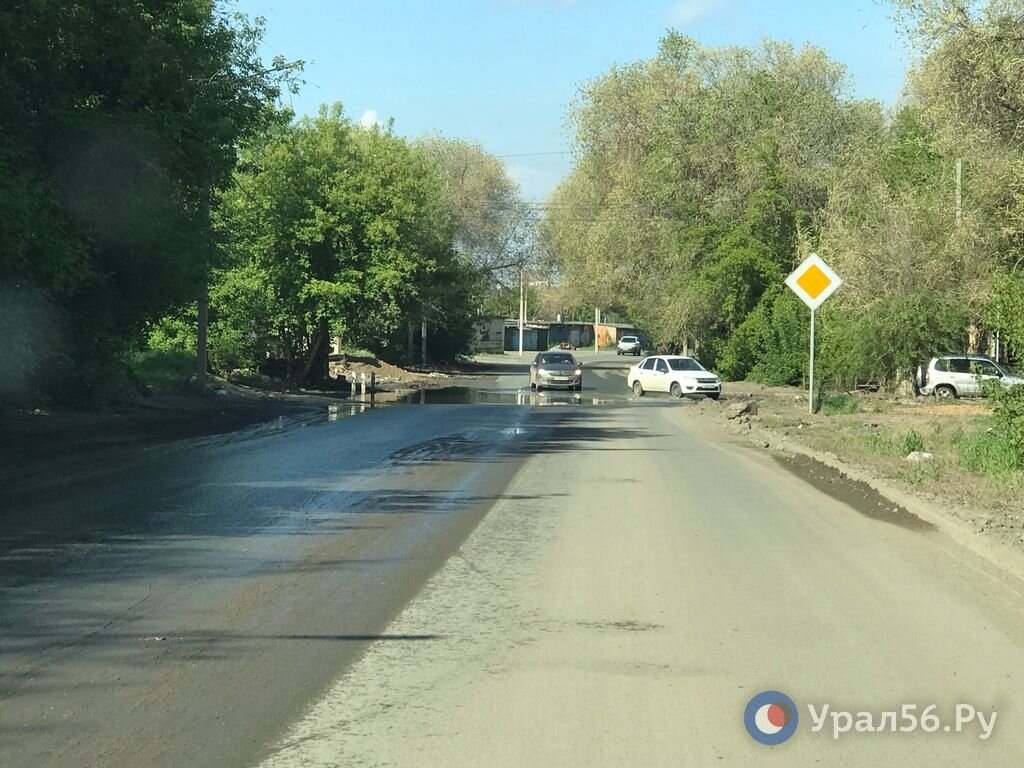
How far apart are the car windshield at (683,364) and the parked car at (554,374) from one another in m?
4.52

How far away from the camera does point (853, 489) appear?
14.7m

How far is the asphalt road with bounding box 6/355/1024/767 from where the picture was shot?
5.34 metres

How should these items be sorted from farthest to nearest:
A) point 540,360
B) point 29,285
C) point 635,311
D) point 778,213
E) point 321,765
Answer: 1. point 635,311
2. point 778,213
3. point 540,360
4. point 29,285
5. point 321,765

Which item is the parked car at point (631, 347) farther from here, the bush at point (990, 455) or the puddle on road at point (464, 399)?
the bush at point (990, 455)

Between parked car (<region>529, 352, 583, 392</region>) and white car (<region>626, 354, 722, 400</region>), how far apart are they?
2.49 m

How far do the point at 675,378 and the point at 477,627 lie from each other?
33.2 m

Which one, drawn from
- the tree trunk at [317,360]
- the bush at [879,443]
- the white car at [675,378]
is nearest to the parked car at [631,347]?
the tree trunk at [317,360]

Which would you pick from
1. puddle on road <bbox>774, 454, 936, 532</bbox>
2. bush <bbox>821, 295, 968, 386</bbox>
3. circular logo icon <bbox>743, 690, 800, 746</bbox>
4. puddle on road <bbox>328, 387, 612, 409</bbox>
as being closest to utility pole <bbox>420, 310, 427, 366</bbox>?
puddle on road <bbox>328, 387, 612, 409</bbox>

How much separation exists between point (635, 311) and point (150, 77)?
40166 millimetres

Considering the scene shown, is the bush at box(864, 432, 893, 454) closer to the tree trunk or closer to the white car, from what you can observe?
the white car

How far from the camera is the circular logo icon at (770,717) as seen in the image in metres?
5.44

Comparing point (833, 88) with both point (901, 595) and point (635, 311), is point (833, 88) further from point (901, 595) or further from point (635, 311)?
point (901, 595)

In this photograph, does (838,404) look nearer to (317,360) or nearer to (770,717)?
(317,360)

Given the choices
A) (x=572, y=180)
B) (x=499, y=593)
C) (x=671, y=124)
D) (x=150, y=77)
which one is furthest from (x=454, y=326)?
(x=499, y=593)
